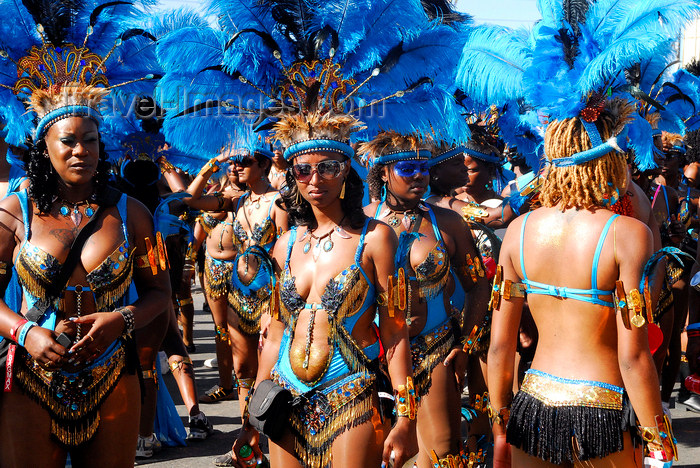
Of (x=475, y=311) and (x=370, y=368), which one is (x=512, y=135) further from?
(x=370, y=368)

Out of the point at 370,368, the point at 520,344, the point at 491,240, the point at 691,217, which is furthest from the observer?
the point at 691,217

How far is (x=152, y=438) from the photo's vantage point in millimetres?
6344

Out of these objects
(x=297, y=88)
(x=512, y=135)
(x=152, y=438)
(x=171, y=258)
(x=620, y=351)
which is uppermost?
(x=297, y=88)

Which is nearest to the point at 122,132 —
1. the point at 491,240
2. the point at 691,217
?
the point at 491,240

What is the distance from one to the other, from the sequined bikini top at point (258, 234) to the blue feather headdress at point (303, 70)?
197cm

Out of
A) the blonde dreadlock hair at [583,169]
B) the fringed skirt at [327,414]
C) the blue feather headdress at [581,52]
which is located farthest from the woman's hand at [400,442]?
the blue feather headdress at [581,52]

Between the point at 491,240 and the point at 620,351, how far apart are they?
3.32 m

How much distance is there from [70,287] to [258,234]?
117 inches

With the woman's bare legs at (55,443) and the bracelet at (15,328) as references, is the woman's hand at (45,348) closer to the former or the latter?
the bracelet at (15,328)

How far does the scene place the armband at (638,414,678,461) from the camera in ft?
10.4

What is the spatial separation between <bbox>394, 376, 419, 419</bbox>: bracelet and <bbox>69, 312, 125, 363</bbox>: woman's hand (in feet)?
4.26

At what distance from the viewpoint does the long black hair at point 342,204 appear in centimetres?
384

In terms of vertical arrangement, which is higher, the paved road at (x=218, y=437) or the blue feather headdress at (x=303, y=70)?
the blue feather headdress at (x=303, y=70)

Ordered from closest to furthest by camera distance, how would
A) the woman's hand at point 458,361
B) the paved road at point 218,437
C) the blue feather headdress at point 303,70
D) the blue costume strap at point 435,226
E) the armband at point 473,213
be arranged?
the blue feather headdress at point 303,70 → the woman's hand at point 458,361 → the blue costume strap at point 435,226 → the paved road at point 218,437 → the armband at point 473,213
